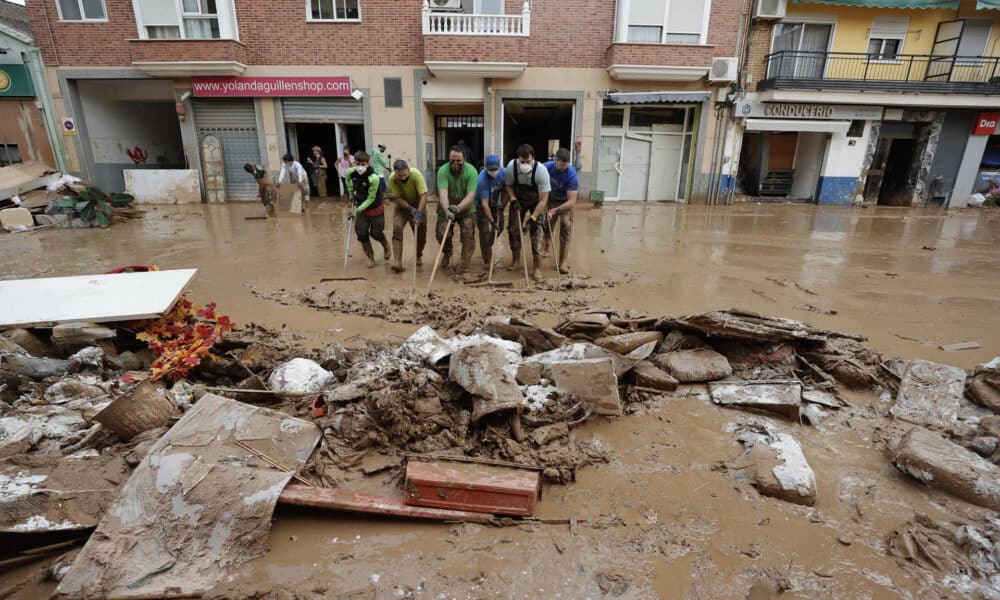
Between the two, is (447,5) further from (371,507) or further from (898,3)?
(371,507)

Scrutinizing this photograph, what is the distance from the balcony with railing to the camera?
15.2 metres

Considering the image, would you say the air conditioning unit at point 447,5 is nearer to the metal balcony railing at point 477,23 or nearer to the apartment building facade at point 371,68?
the apartment building facade at point 371,68

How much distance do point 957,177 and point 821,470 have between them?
21.0m

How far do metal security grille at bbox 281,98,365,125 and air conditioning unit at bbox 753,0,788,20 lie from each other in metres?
12.4

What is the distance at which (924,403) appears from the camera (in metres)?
3.33

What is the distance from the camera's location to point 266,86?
14.5 m

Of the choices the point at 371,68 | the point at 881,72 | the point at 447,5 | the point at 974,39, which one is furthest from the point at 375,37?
the point at 974,39

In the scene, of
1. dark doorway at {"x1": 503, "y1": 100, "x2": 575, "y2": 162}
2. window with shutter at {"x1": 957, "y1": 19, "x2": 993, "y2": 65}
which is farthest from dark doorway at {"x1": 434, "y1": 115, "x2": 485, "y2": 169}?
window with shutter at {"x1": 957, "y1": 19, "x2": 993, "y2": 65}

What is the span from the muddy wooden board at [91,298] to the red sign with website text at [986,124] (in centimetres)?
2364

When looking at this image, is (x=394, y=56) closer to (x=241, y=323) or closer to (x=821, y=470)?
(x=241, y=323)

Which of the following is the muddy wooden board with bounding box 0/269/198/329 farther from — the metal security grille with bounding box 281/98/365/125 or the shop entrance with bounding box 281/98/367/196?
the metal security grille with bounding box 281/98/365/125

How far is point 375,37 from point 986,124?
20727 mm

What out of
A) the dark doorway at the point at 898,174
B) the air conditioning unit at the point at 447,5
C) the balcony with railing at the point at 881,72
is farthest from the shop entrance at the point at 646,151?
the dark doorway at the point at 898,174

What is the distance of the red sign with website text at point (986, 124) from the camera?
655 inches
